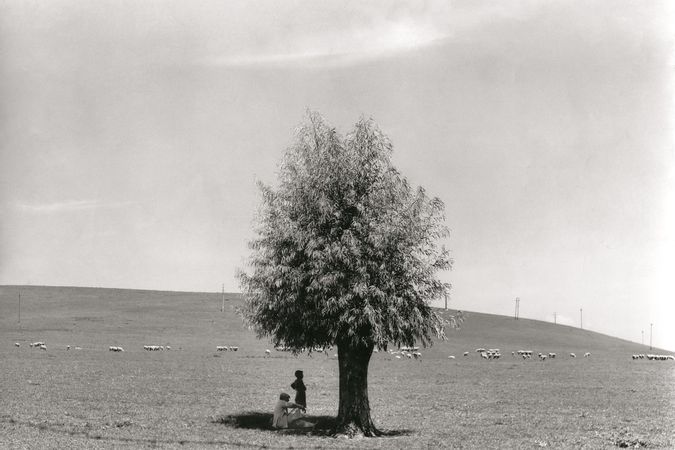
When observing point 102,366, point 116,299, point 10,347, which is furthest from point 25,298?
point 102,366

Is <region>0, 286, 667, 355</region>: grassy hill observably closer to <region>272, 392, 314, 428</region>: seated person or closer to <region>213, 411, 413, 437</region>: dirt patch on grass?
<region>213, 411, 413, 437</region>: dirt patch on grass

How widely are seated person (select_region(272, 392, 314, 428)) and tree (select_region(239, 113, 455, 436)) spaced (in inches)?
92.8

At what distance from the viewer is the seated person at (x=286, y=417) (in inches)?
1204

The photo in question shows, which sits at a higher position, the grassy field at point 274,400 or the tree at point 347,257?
the tree at point 347,257

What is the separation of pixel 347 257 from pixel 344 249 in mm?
383

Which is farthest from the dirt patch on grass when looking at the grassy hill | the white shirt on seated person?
the grassy hill

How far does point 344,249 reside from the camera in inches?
1140

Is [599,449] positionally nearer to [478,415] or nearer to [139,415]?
[478,415]

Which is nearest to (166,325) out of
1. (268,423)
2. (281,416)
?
(268,423)

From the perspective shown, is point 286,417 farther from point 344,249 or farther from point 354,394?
point 344,249

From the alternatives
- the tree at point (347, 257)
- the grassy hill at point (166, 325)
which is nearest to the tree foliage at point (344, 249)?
the tree at point (347, 257)

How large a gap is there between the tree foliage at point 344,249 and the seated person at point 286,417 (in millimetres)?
2592

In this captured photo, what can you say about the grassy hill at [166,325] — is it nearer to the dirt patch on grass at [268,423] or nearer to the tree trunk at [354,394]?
the dirt patch on grass at [268,423]

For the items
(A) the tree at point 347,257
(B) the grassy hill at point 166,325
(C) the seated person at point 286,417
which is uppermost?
(A) the tree at point 347,257
